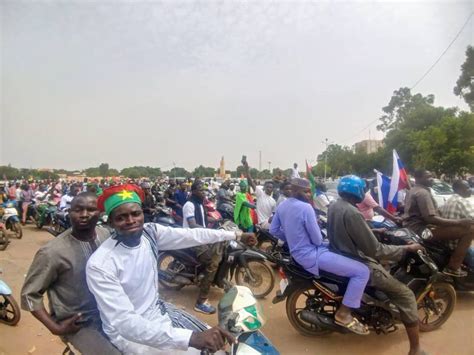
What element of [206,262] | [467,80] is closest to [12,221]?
[206,262]

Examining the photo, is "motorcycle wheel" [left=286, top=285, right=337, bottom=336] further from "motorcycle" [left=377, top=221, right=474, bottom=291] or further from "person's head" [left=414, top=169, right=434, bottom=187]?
"person's head" [left=414, top=169, right=434, bottom=187]

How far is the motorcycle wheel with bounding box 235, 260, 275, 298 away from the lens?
4.96 metres

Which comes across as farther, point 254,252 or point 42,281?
point 254,252

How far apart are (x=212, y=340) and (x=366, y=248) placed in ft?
6.51

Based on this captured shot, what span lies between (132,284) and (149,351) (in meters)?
0.37

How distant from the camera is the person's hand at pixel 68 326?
2.03 meters

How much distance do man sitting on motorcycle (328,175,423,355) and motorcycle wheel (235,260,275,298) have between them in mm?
1786

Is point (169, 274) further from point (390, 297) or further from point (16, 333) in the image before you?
point (390, 297)

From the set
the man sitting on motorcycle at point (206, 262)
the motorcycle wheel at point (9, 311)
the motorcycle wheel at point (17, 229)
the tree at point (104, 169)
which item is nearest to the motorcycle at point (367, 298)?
the man sitting on motorcycle at point (206, 262)

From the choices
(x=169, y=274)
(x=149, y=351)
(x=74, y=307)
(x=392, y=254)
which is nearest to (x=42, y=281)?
(x=74, y=307)

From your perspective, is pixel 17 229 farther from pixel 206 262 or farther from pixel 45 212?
pixel 206 262

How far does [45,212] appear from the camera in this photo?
10.7m

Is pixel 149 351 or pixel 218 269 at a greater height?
pixel 149 351

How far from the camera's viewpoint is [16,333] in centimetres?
387
